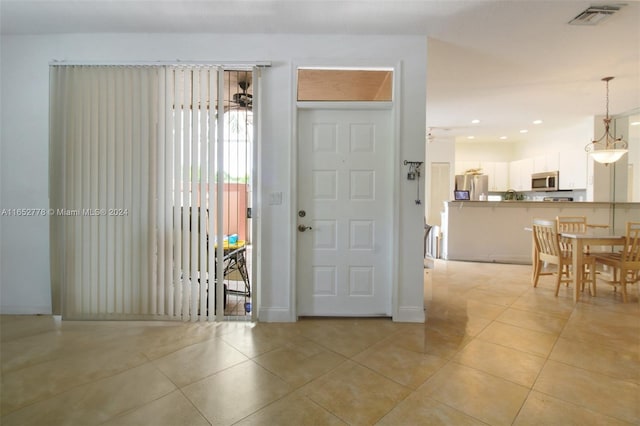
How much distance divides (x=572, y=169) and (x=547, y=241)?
325 cm

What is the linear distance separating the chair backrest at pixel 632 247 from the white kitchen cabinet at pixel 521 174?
379 centimetres

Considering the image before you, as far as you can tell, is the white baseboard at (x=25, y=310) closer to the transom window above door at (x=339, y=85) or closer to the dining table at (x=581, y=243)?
the transom window above door at (x=339, y=85)

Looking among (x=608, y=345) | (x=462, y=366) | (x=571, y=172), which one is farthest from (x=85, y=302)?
(x=571, y=172)

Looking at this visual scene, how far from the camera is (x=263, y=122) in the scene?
274cm

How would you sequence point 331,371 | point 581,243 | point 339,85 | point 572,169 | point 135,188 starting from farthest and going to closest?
point 572,169 < point 581,243 < point 339,85 < point 135,188 < point 331,371

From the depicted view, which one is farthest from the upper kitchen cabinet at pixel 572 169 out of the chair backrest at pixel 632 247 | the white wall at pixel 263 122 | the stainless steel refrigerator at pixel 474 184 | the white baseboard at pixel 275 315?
the white baseboard at pixel 275 315

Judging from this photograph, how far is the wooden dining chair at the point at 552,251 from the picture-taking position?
3640 mm

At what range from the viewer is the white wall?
8.96 ft

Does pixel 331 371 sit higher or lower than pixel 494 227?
lower

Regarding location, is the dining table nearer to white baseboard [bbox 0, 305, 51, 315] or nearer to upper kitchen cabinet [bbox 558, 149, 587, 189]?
upper kitchen cabinet [bbox 558, 149, 587, 189]

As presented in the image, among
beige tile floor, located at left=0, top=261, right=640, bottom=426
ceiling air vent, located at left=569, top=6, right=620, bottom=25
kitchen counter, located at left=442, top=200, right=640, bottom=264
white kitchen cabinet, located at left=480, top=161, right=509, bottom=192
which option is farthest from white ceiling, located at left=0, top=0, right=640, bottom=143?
white kitchen cabinet, located at left=480, top=161, right=509, bottom=192

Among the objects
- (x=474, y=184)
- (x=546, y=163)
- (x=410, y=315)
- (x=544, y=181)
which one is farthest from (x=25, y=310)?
(x=546, y=163)

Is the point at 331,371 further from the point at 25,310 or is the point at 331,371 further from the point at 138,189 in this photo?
the point at 25,310

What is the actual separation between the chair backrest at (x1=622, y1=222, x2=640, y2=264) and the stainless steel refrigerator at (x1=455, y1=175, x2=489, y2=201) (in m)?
3.82
